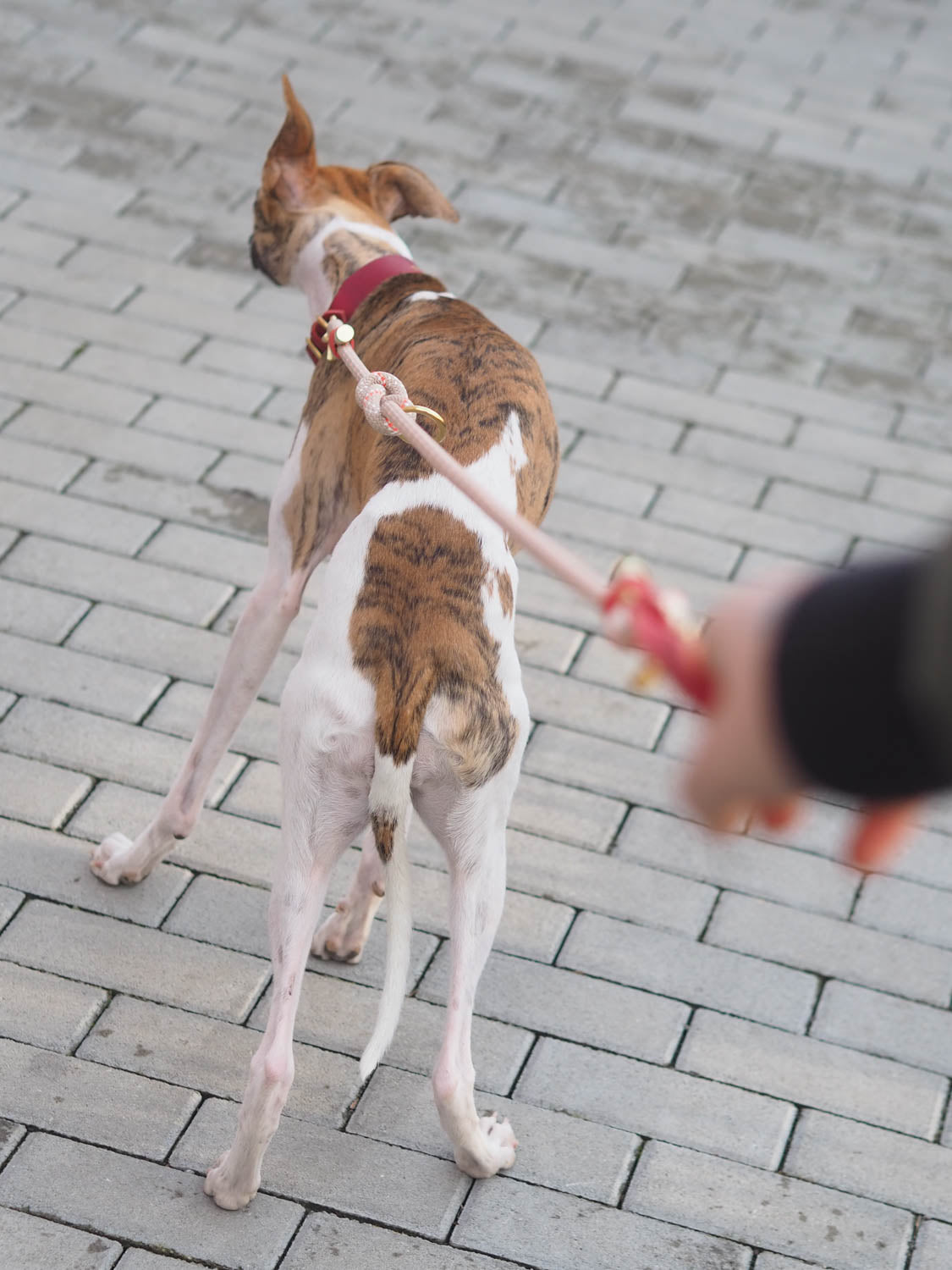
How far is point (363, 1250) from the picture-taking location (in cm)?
283

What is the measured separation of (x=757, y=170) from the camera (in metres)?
7.27

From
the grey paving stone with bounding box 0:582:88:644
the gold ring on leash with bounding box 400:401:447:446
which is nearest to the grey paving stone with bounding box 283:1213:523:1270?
the gold ring on leash with bounding box 400:401:447:446

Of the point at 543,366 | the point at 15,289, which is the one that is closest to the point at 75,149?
the point at 15,289

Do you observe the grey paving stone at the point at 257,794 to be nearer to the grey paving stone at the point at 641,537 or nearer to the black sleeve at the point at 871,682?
the grey paving stone at the point at 641,537

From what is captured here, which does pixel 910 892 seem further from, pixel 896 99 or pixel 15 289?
pixel 896 99

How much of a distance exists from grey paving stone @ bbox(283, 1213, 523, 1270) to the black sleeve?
1990mm

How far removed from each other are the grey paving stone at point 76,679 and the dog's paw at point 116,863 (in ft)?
1.80

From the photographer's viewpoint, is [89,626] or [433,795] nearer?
[433,795]

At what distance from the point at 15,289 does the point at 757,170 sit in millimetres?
3521

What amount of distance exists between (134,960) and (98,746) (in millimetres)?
716

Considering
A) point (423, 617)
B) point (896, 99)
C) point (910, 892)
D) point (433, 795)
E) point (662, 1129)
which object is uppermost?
point (423, 617)

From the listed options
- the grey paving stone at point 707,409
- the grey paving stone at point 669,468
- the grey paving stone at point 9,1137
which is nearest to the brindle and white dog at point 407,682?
the grey paving stone at point 9,1137

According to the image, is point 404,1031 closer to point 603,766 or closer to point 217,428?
point 603,766

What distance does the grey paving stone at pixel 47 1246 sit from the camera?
2717 mm
